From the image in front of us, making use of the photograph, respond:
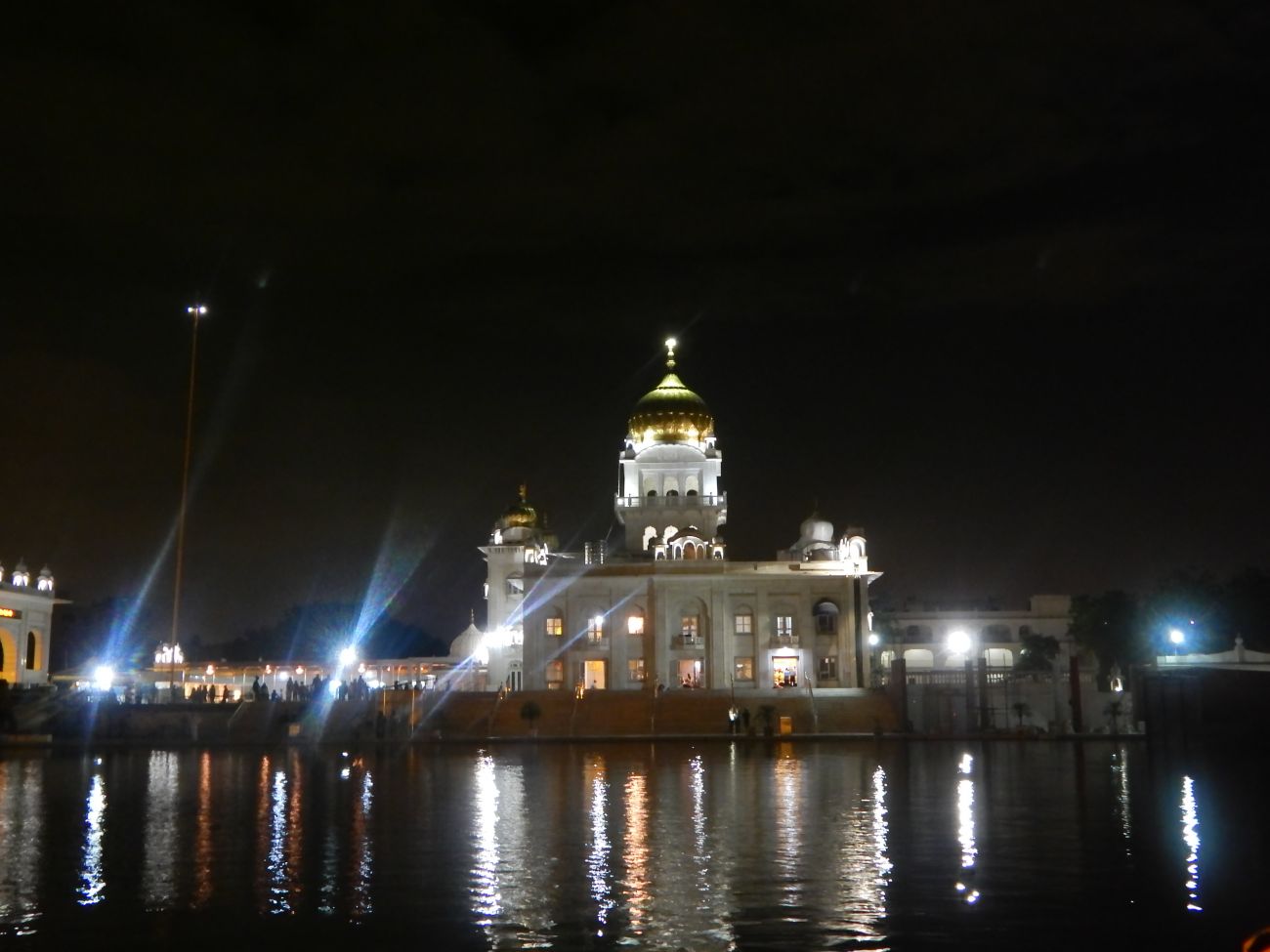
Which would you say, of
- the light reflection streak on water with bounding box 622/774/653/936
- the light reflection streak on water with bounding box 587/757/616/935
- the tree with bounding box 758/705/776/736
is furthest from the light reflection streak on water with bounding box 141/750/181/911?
the tree with bounding box 758/705/776/736

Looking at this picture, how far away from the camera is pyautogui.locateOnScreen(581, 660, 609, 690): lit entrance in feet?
229

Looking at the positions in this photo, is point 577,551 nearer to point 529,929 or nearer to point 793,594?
point 793,594

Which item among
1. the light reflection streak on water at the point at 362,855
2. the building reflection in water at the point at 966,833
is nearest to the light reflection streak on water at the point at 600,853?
the light reflection streak on water at the point at 362,855

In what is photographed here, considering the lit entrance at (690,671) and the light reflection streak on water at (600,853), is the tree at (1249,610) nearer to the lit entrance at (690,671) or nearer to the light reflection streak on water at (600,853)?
the lit entrance at (690,671)

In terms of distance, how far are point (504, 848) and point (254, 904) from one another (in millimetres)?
5096

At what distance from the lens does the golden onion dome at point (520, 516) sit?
→ 3253 inches

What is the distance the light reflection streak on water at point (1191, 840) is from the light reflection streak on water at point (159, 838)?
11913 millimetres

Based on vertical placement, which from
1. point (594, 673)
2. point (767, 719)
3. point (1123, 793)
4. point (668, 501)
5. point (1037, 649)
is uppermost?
point (668, 501)

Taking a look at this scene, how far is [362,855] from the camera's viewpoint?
20.4 metres

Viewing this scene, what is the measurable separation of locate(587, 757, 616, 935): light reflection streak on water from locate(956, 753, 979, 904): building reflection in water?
4.21 metres

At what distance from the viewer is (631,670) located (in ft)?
229

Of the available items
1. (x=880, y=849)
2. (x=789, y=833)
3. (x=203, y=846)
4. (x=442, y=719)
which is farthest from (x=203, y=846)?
(x=442, y=719)

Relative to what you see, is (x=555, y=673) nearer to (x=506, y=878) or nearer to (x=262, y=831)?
(x=262, y=831)

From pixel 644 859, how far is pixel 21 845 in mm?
9729
